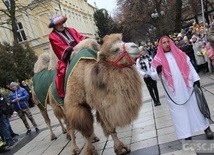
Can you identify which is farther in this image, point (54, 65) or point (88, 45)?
point (54, 65)

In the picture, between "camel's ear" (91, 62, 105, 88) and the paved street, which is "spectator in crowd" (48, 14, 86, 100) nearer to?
"camel's ear" (91, 62, 105, 88)

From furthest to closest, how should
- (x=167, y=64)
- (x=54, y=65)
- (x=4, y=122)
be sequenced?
(x=4, y=122)
(x=54, y=65)
(x=167, y=64)

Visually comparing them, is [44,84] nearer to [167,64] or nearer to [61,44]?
[61,44]

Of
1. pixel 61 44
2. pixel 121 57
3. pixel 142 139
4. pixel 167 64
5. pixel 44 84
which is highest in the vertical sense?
pixel 61 44

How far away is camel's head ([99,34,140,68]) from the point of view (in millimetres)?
4570

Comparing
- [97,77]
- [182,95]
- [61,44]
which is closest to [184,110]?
[182,95]

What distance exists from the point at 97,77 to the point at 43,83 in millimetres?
3201

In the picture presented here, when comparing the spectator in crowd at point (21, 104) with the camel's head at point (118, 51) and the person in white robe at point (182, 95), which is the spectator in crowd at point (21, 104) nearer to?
the camel's head at point (118, 51)

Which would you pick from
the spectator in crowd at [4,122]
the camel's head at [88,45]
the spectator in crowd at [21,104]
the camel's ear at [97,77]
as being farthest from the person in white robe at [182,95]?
the spectator in crowd at [21,104]

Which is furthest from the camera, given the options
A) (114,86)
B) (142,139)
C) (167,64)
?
(142,139)

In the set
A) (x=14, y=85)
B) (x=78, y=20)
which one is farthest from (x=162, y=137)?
(x=78, y=20)

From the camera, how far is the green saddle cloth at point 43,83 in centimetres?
729

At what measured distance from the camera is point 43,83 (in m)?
7.50

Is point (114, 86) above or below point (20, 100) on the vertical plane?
above
